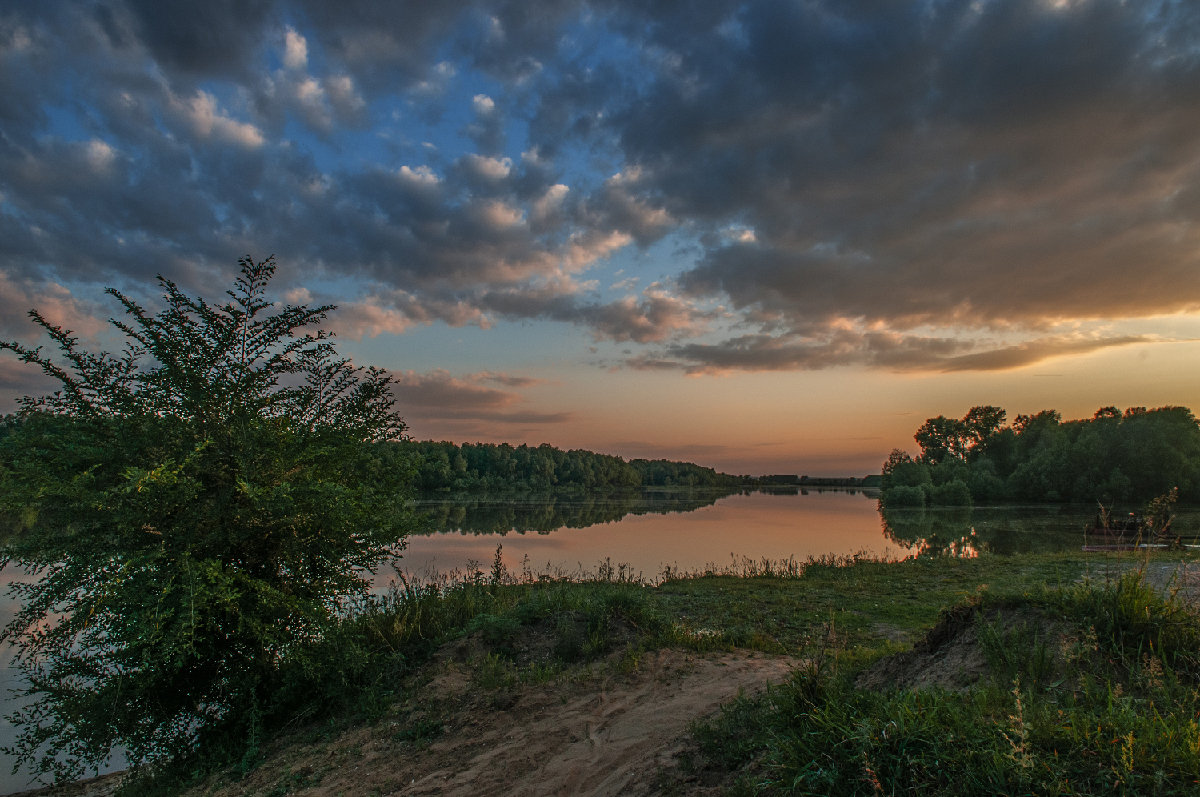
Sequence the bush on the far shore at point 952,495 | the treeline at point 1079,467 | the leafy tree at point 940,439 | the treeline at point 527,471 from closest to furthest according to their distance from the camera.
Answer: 1. the treeline at point 1079,467
2. the bush on the far shore at point 952,495
3. the treeline at point 527,471
4. the leafy tree at point 940,439

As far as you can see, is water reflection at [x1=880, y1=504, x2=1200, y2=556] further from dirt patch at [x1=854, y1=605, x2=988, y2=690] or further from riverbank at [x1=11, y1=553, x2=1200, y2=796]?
dirt patch at [x1=854, y1=605, x2=988, y2=690]

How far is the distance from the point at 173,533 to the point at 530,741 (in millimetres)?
4394

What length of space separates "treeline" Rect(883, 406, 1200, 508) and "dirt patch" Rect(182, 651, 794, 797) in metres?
63.5

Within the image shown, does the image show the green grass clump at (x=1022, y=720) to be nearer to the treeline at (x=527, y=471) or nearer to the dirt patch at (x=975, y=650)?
the dirt patch at (x=975, y=650)

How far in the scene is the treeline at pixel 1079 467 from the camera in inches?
2180

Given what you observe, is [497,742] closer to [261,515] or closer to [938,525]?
[261,515]

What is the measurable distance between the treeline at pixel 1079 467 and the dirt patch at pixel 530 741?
208 feet

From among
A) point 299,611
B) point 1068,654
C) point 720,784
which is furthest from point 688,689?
point 299,611

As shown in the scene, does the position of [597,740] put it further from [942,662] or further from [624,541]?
[624,541]

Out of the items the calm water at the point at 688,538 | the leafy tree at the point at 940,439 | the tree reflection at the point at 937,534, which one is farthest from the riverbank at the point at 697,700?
the leafy tree at the point at 940,439

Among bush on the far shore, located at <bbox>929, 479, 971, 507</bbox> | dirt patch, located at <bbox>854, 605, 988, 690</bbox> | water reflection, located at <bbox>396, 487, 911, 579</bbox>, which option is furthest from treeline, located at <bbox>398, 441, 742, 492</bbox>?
dirt patch, located at <bbox>854, 605, 988, 690</bbox>

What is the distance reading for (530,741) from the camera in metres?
5.59

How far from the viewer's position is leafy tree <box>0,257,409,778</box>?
5.89m

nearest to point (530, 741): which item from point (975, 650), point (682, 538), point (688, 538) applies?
point (975, 650)
